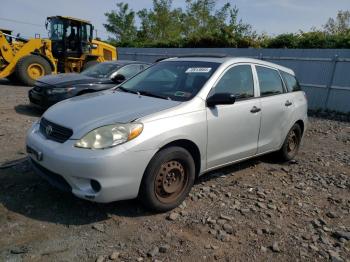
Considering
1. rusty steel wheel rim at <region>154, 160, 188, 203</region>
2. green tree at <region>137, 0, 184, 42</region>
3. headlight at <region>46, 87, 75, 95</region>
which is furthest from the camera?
green tree at <region>137, 0, 184, 42</region>

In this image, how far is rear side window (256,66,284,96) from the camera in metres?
5.09

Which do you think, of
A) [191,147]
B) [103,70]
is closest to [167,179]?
[191,147]

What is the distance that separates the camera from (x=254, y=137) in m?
4.85

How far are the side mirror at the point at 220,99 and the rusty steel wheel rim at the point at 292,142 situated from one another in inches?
85.1

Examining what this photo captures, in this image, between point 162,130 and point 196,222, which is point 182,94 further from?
point 196,222

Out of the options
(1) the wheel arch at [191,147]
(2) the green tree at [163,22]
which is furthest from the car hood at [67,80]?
(2) the green tree at [163,22]

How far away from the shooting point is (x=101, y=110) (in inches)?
150

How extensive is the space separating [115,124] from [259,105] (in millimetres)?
2273

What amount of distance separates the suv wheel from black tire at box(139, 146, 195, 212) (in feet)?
7.73

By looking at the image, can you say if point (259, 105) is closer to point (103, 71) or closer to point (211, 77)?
point (211, 77)

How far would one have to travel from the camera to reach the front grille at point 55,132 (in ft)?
11.5

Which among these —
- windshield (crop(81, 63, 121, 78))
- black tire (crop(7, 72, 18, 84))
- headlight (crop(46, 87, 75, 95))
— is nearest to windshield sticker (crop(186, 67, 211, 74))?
headlight (crop(46, 87, 75, 95))

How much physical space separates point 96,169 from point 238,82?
239cm

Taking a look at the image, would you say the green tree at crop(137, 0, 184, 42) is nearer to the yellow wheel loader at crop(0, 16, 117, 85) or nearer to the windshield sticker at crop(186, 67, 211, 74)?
the yellow wheel loader at crop(0, 16, 117, 85)
